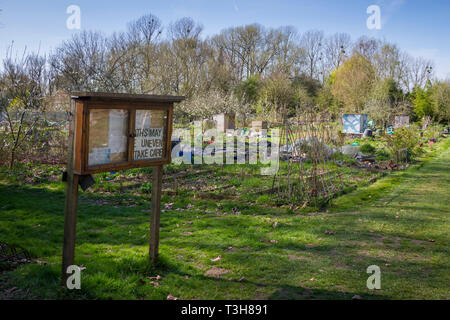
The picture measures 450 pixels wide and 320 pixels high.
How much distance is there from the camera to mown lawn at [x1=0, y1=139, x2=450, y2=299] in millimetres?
3928

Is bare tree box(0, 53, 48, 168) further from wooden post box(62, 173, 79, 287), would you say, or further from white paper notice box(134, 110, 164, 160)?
wooden post box(62, 173, 79, 287)

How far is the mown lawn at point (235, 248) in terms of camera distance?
12.9ft

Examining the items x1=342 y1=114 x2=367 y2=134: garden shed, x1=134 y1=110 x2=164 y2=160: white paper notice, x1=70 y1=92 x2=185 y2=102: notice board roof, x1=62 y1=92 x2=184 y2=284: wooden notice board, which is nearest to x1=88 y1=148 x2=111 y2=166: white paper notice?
x1=62 y1=92 x2=184 y2=284: wooden notice board

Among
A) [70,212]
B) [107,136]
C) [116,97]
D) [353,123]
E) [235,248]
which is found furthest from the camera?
[353,123]

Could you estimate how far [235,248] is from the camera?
17.6 feet

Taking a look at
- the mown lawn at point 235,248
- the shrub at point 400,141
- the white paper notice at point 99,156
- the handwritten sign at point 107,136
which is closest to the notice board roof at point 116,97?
the handwritten sign at point 107,136

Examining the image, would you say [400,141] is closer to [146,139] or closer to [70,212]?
[146,139]

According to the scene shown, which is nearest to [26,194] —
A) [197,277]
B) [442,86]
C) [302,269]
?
[197,277]

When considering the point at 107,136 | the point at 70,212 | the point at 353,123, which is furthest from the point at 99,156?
the point at 353,123

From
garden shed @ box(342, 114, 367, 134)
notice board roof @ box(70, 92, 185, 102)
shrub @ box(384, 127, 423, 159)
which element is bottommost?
notice board roof @ box(70, 92, 185, 102)

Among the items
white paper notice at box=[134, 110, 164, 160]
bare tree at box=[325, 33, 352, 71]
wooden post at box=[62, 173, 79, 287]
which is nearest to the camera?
wooden post at box=[62, 173, 79, 287]

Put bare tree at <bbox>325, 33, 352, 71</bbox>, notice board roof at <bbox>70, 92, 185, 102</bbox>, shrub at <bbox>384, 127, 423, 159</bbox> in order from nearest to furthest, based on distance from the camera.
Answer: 1. notice board roof at <bbox>70, 92, 185, 102</bbox>
2. shrub at <bbox>384, 127, 423, 159</bbox>
3. bare tree at <bbox>325, 33, 352, 71</bbox>

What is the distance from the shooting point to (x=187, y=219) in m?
6.96
